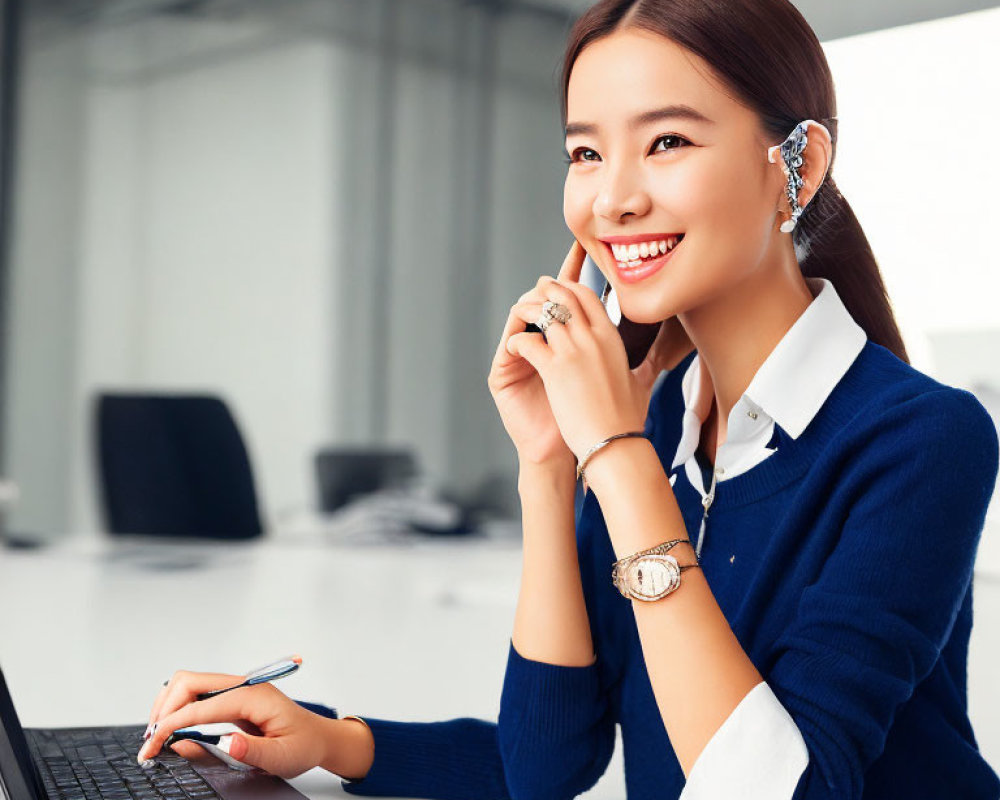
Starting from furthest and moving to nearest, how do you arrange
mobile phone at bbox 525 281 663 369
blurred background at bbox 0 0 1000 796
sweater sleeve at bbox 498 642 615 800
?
blurred background at bbox 0 0 1000 796 < mobile phone at bbox 525 281 663 369 < sweater sleeve at bbox 498 642 615 800

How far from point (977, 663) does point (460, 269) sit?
3.52 m

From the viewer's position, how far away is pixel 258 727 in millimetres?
916

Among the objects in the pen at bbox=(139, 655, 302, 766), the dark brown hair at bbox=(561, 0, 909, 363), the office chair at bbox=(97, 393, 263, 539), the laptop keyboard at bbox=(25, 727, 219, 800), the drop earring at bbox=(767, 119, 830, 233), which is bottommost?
the office chair at bbox=(97, 393, 263, 539)

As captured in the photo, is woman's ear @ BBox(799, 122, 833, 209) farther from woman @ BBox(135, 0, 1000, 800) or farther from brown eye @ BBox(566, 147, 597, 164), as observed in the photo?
brown eye @ BBox(566, 147, 597, 164)

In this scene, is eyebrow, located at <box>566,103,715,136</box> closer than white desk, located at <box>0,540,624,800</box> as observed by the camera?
Yes

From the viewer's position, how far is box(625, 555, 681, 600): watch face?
74cm

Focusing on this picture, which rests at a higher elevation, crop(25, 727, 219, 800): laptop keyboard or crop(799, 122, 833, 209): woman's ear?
crop(799, 122, 833, 209): woman's ear

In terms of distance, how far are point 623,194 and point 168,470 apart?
224cm

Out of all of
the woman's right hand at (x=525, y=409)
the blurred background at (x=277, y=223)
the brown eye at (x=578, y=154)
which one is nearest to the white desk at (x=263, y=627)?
the woman's right hand at (x=525, y=409)

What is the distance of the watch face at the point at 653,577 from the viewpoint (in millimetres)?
738

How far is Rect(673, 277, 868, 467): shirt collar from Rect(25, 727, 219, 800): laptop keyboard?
1.65 feet

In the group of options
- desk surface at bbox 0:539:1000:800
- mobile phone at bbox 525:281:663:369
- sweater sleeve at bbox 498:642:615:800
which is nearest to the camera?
sweater sleeve at bbox 498:642:615:800

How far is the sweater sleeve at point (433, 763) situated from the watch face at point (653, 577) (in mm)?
328

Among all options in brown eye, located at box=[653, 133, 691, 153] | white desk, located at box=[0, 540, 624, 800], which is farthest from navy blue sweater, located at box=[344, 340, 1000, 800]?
brown eye, located at box=[653, 133, 691, 153]
